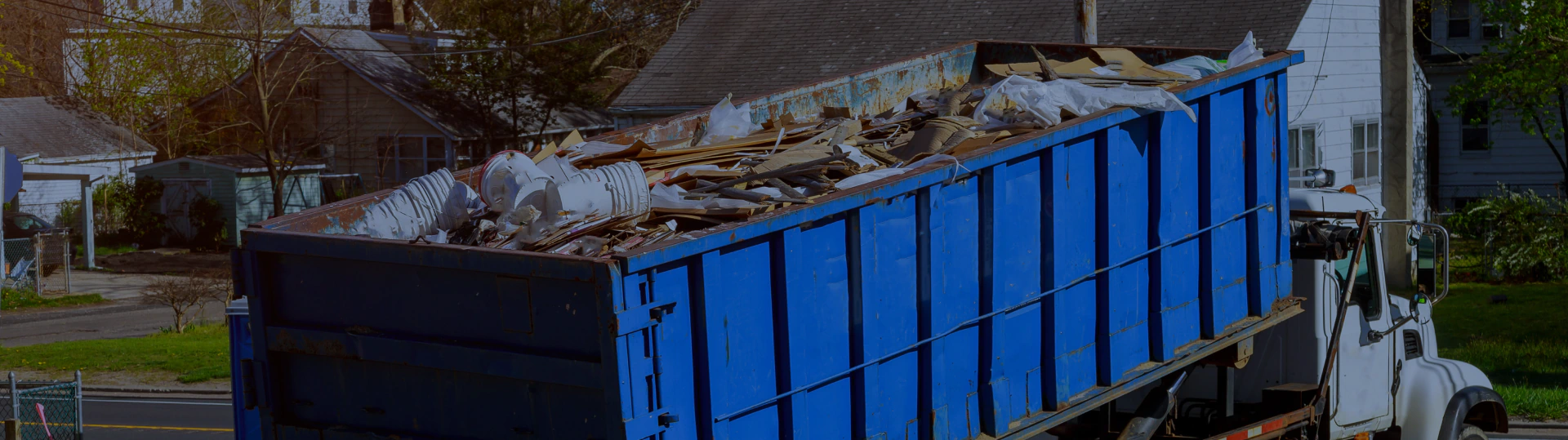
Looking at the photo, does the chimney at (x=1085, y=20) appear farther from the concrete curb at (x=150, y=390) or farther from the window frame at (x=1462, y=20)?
the window frame at (x=1462, y=20)

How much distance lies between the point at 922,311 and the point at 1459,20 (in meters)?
29.6

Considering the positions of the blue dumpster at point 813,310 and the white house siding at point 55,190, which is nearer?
the blue dumpster at point 813,310

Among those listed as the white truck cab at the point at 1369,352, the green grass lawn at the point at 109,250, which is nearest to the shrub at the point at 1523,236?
the white truck cab at the point at 1369,352

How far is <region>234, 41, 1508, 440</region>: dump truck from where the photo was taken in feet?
14.3

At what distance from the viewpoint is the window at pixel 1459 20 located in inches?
1184

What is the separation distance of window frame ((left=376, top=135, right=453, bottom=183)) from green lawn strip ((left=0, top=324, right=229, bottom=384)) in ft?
48.1

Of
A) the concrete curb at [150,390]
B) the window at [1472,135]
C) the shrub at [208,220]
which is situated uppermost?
the window at [1472,135]

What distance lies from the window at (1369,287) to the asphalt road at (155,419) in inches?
413

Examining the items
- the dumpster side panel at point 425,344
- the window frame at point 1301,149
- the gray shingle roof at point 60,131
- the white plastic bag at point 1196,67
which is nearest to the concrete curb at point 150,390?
the dumpster side panel at point 425,344

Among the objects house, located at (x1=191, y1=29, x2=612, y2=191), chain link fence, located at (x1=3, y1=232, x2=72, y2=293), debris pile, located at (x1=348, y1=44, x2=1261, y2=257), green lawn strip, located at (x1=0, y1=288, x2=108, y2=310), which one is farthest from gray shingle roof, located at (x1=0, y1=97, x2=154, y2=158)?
debris pile, located at (x1=348, y1=44, x2=1261, y2=257)

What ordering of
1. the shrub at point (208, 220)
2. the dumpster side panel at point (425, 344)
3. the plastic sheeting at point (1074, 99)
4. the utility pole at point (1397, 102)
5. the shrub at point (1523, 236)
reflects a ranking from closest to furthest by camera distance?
the dumpster side panel at point (425, 344) → the plastic sheeting at point (1074, 99) → the shrub at point (1523, 236) → the utility pole at point (1397, 102) → the shrub at point (208, 220)

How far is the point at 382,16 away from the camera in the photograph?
42.2m

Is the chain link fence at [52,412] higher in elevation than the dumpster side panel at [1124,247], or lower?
lower

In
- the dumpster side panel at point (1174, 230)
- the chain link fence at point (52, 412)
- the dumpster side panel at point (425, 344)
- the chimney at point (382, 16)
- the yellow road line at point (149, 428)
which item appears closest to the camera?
the dumpster side panel at point (425, 344)
